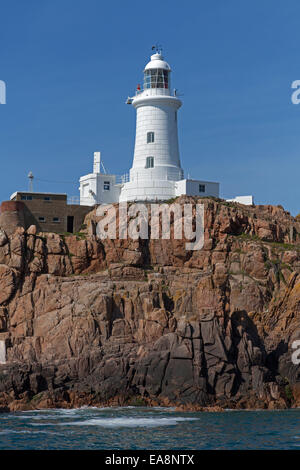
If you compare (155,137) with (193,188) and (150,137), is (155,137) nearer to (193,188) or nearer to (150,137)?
(150,137)

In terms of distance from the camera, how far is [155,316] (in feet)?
259

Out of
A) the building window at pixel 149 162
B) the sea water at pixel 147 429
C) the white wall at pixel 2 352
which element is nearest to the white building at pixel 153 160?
the building window at pixel 149 162

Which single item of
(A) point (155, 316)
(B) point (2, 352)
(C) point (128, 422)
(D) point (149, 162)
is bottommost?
(C) point (128, 422)

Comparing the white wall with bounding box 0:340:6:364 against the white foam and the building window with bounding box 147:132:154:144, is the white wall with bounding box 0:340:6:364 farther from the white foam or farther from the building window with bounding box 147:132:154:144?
the building window with bounding box 147:132:154:144

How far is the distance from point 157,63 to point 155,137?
748 centimetres

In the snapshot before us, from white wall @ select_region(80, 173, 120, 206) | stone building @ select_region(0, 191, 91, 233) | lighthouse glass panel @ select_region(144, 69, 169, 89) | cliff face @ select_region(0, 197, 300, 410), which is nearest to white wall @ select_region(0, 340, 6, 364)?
cliff face @ select_region(0, 197, 300, 410)

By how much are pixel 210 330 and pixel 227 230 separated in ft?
45.7

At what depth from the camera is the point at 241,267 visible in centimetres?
8562

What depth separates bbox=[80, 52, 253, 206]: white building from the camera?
305ft

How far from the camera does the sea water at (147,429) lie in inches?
2283

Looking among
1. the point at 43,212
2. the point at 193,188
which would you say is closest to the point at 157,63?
the point at 193,188

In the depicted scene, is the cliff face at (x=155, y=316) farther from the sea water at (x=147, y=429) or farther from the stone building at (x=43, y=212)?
the sea water at (x=147, y=429)

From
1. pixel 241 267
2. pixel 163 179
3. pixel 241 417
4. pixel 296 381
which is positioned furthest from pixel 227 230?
pixel 241 417

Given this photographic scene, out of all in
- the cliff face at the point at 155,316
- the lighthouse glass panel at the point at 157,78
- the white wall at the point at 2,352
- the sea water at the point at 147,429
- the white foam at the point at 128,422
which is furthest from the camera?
the lighthouse glass panel at the point at 157,78
